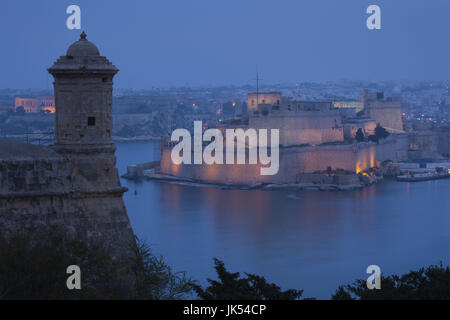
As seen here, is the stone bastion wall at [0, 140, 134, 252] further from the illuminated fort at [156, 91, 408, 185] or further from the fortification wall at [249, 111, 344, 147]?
the fortification wall at [249, 111, 344, 147]

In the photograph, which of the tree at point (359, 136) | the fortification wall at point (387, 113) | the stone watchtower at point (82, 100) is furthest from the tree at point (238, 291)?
the fortification wall at point (387, 113)

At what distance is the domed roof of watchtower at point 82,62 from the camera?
3.35 m

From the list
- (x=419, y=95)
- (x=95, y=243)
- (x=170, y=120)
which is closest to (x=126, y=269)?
(x=95, y=243)

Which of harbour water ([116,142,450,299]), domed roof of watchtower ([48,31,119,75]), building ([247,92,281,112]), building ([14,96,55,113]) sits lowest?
harbour water ([116,142,450,299])

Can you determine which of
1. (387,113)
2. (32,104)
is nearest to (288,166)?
(387,113)

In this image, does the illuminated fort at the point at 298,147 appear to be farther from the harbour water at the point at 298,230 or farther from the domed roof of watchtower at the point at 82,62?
the domed roof of watchtower at the point at 82,62

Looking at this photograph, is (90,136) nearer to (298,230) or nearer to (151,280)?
(151,280)

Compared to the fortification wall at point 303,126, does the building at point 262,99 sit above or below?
above

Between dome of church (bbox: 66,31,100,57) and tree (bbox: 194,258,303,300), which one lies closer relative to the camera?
tree (bbox: 194,258,303,300)

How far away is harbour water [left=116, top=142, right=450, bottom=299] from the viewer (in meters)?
9.53

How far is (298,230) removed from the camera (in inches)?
484

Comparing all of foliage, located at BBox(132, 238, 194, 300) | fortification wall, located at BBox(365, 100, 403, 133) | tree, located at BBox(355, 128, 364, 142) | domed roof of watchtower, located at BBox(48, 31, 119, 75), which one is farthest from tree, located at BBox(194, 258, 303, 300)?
fortification wall, located at BBox(365, 100, 403, 133)

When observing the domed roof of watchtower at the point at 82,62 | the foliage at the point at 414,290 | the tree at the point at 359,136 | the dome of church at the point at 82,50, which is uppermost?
the dome of church at the point at 82,50

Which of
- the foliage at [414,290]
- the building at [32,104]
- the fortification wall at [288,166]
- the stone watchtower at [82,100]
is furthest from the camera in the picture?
the building at [32,104]
